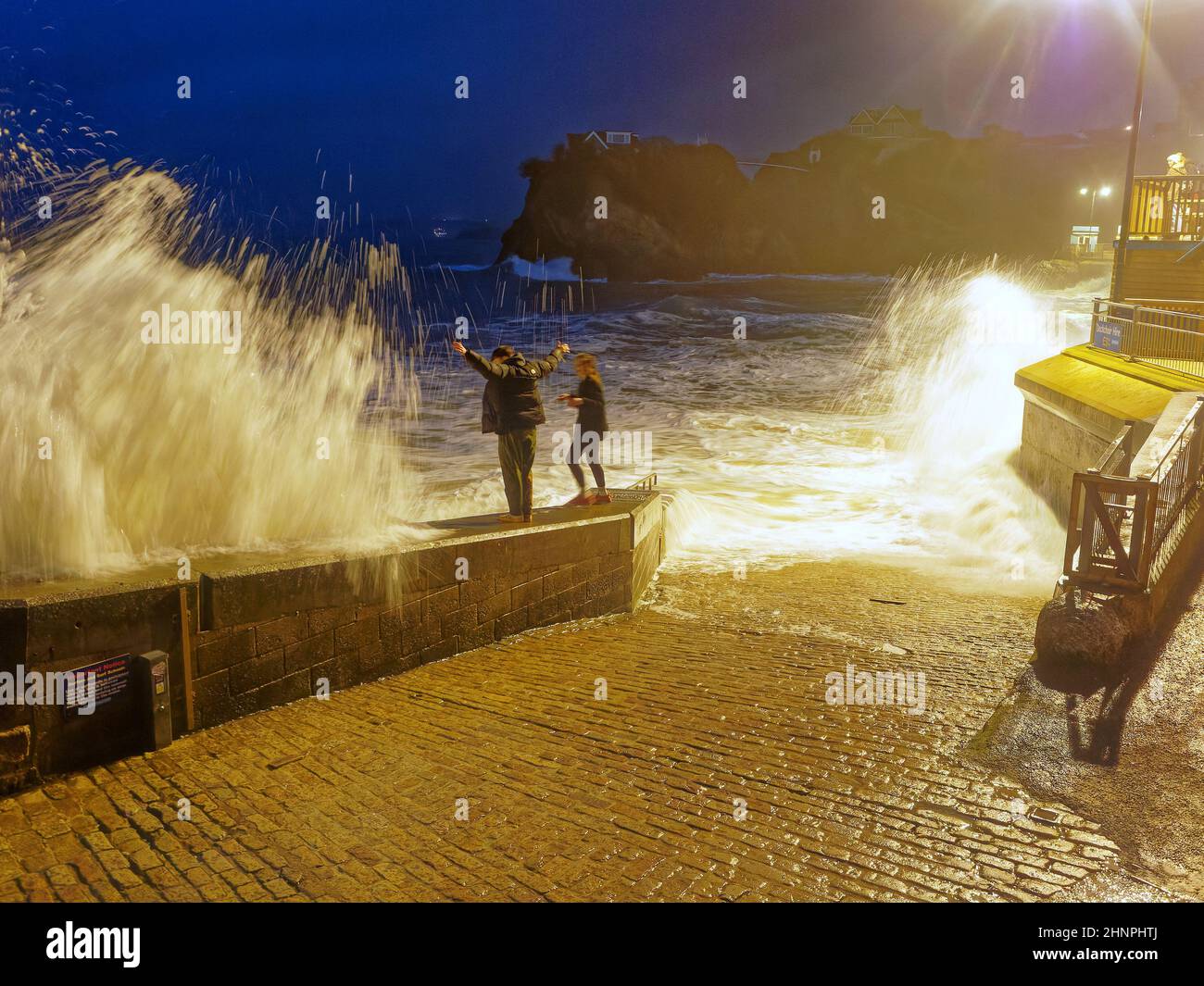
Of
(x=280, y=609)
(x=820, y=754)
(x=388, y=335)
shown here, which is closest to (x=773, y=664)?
(x=820, y=754)

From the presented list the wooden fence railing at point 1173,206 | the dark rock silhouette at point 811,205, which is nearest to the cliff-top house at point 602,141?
the dark rock silhouette at point 811,205

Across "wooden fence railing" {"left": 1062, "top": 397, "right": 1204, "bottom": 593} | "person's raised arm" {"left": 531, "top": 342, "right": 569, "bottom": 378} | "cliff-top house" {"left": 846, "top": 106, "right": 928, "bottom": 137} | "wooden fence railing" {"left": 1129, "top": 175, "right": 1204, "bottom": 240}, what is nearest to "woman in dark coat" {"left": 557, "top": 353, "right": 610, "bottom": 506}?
"person's raised arm" {"left": 531, "top": 342, "right": 569, "bottom": 378}

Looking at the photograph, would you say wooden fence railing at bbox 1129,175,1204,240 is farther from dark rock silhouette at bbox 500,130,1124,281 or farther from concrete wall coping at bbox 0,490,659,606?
dark rock silhouette at bbox 500,130,1124,281

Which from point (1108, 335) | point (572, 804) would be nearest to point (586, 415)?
point (572, 804)

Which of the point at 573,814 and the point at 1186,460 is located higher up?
the point at 1186,460

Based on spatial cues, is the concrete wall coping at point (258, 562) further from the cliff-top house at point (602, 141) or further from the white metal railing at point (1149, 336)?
the cliff-top house at point (602, 141)

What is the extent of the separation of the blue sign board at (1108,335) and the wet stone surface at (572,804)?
1069 centimetres

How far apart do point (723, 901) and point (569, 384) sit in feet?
114

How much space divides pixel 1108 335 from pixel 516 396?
39.2 ft

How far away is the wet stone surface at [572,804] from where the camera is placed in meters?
3.84

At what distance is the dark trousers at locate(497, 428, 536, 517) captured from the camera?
29.5 feet

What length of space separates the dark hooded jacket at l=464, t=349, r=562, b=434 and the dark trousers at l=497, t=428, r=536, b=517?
0.09 meters

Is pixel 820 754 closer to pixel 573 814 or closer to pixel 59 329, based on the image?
pixel 573 814

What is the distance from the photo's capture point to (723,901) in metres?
3.69
